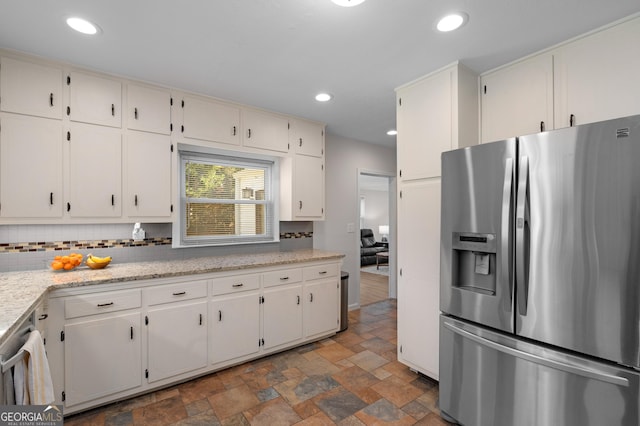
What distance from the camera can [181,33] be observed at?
1898mm

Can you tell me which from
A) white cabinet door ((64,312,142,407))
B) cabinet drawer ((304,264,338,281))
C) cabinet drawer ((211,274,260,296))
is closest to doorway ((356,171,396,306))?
cabinet drawer ((304,264,338,281))

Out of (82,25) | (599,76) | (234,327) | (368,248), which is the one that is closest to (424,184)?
(599,76)

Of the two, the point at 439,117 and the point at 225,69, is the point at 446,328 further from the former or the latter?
the point at 225,69

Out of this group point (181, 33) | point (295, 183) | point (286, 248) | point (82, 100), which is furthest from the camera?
point (286, 248)

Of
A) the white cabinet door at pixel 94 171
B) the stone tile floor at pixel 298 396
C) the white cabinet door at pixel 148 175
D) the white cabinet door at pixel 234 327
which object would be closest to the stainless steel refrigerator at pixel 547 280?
the stone tile floor at pixel 298 396

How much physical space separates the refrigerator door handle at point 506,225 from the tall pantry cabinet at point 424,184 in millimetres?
667

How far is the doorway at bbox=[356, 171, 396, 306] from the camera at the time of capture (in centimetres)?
491

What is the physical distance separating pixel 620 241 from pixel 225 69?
2.63 meters

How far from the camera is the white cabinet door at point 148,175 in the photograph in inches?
99.2

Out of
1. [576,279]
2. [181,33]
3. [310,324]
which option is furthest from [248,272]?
[576,279]

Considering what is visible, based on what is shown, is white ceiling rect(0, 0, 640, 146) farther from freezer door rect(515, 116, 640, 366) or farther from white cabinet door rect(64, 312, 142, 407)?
white cabinet door rect(64, 312, 142, 407)

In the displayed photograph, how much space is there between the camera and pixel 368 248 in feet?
27.6

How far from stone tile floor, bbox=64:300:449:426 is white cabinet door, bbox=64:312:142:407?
0.17m

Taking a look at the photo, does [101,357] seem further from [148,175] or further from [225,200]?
[225,200]
